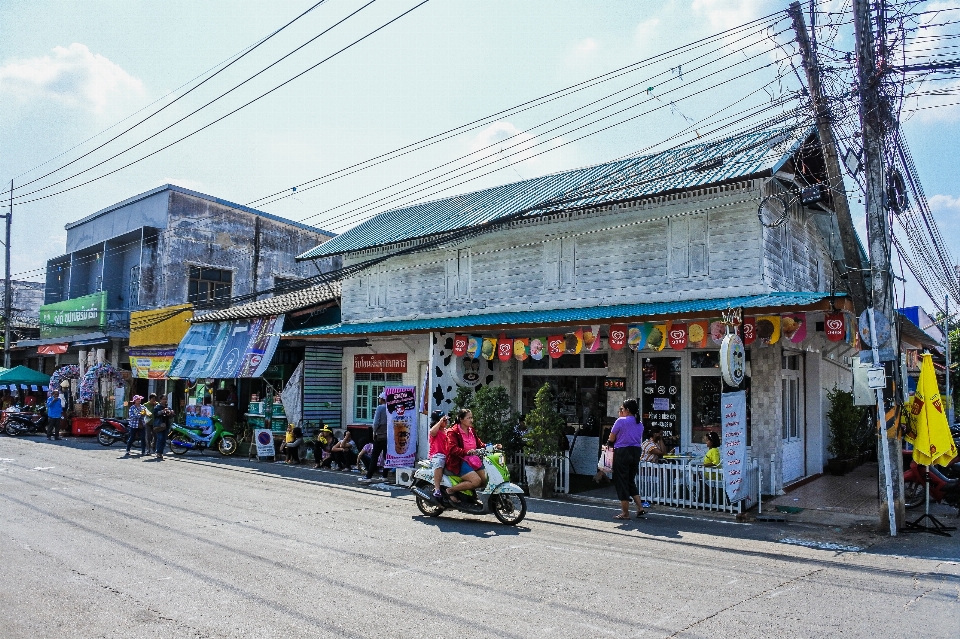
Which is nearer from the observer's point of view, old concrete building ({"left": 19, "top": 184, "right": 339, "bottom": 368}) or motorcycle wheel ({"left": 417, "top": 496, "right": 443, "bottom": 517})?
motorcycle wheel ({"left": 417, "top": 496, "right": 443, "bottom": 517})

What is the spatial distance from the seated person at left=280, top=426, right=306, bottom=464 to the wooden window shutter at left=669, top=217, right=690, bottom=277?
10.5 meters

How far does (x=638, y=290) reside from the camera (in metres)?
14.3

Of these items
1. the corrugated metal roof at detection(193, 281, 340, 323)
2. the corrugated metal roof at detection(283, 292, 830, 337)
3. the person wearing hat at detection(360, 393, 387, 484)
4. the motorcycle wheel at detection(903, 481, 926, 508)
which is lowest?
the motorcycle wheel at detection(903, 481, 926, 508)

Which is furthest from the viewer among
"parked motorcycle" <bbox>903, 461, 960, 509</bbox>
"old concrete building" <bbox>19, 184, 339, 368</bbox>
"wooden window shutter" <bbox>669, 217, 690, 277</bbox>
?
"old concrete building" <bbox>19, 184, 339, 368</bbox>

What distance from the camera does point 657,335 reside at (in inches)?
491

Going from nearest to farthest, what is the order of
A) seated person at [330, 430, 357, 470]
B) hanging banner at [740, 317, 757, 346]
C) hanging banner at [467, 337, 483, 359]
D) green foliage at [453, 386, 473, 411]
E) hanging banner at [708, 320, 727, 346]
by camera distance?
1. hanging banner at [740, 317, 757, 346]
2. hanging banner at [708, 320, 727, 346]
3. green foliage at [453, 386, 473, 411]
4. hanging banner at [467, 337, 483, 359]
5. seated person at [330, 430, 357, 470]

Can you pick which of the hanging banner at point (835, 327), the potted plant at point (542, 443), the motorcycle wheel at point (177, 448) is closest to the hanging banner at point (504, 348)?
the potted plant at point (542, 443)

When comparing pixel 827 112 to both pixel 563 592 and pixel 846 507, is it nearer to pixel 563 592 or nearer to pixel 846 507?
pixel 846 507

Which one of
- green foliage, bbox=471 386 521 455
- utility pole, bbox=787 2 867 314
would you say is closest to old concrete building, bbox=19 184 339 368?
green foliage, bbox=471 386 521 455

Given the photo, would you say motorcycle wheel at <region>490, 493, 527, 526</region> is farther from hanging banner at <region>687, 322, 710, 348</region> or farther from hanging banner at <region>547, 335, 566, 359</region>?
hanging banner at <region>687, 322, 710, 348</region>

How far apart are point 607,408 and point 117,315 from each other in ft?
76.7

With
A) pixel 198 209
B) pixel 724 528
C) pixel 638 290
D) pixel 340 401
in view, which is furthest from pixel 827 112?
pixel 198 209

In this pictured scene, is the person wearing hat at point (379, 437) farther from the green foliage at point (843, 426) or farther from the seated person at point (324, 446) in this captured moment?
the green foliage at point (843, 426)

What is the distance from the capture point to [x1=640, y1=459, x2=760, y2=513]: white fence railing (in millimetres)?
11672
